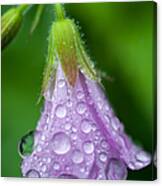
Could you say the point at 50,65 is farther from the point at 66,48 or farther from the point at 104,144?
the point at 104,144

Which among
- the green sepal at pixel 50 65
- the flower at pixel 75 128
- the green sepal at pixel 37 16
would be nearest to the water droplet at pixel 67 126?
the flower at pixel 75 128

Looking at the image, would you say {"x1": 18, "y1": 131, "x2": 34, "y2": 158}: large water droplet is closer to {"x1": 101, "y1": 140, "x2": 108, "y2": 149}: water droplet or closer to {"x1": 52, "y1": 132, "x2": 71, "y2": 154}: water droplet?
{"x1": 52, "y1": 132, "x2": 71, "y2": 154}: water droplet

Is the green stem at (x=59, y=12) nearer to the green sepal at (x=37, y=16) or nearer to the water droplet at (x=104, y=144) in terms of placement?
the green sepal at (x=37, y=16)

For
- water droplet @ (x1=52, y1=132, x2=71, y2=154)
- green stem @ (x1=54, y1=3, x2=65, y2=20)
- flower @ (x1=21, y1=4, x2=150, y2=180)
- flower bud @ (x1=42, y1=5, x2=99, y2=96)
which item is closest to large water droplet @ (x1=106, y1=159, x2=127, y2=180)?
flower @ (x1=21, y1=4, x2=150, y2=180)

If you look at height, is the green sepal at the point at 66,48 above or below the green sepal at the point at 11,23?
below

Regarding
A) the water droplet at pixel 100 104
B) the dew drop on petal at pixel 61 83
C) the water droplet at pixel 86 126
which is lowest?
the water droplet at pixel 86 126
